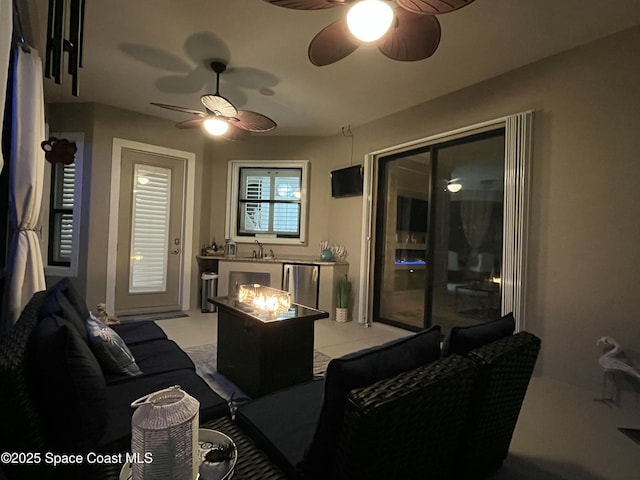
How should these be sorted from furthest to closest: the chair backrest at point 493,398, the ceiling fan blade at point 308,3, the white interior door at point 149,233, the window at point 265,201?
the window at point 265,201, the white interior door at point 149,233, the ceiling fan blade at point 308,3, the chair backrest at point 493,398

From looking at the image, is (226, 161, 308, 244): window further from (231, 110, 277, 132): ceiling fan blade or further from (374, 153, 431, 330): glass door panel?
(231, 110, 277, 132): ceiling fan blade

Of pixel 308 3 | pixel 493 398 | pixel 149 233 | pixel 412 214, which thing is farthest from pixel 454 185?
pixel 149 233

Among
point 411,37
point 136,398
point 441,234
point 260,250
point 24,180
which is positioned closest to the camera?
point 136,398

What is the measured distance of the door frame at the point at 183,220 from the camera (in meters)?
4.53

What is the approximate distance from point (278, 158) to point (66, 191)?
3.01m

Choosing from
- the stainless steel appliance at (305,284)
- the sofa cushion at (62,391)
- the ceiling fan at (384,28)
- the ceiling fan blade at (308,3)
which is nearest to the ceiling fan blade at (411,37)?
the ceiling fan at (384,28)

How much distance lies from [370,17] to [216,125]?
2.09 metres

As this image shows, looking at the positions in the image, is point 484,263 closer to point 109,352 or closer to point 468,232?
point 468,232

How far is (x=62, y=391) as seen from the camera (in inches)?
46.4

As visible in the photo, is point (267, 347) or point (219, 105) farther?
point (219, 105)

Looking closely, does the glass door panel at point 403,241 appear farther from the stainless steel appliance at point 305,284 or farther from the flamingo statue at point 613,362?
the flamingo statue at point 613,362

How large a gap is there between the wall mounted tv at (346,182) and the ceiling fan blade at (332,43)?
Result: 2.66m

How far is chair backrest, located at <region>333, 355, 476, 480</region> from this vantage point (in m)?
0.96

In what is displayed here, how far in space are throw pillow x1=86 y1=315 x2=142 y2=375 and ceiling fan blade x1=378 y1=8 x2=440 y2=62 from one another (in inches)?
92.2
